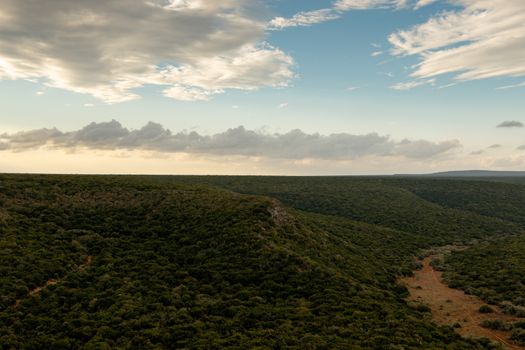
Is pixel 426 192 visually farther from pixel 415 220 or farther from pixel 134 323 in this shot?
pixel 134 323

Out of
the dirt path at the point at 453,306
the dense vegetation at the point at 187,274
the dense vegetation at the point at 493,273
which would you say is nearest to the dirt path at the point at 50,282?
the dense vegetation at the point at 187,274

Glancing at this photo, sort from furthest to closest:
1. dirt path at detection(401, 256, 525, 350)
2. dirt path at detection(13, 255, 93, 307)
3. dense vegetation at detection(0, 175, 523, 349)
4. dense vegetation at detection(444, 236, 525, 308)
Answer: dense vegetation at detection(444, 236, 525, 308)
dirt path at detection(13, 255, 93, 307)
dirt path at detection(401, 256, 525, 350)
dense vegetation at detection(0, 175, 523, 349)

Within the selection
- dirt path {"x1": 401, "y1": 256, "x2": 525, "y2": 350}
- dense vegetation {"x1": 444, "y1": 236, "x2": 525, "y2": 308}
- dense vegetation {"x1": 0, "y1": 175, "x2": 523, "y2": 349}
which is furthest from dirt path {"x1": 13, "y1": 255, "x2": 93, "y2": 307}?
dense vegetation {"x1": 444, "y1": 236, "x2": 525, "y2": 308}

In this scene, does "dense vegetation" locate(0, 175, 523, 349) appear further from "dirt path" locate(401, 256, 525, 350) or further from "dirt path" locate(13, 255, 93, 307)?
"dirt path" locate(401, 256, 525, 350)

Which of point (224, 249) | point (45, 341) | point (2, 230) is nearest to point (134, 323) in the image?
point (45, 341)

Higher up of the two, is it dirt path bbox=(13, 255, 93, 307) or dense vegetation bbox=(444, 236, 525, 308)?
dirt path bbox=(13, 255, 93, 307)

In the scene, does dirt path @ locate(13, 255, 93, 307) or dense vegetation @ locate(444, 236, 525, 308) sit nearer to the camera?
dirt path @ locate(13, 255, 93, 307)

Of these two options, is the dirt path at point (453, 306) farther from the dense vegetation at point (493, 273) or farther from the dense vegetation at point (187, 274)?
the dense vegetation at point (187, 274)
